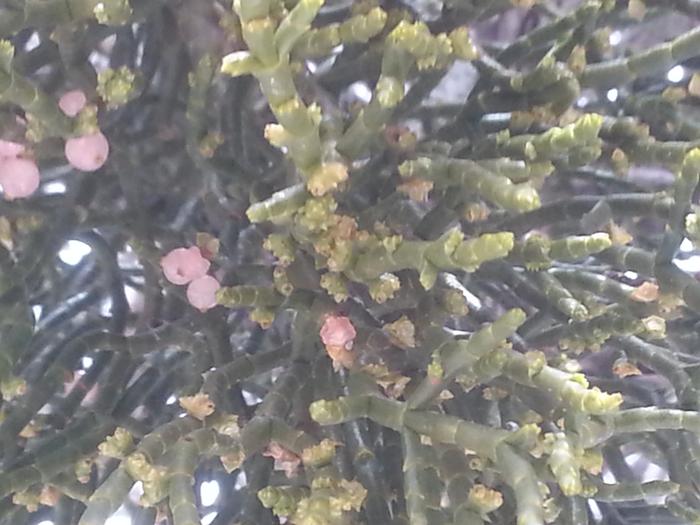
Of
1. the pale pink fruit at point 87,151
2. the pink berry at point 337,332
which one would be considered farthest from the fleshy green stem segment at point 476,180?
the pale pink fruit at point 87,151

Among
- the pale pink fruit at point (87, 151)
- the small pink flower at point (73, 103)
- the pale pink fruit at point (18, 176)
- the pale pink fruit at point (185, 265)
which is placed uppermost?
the small pink flower at point (73, 103)

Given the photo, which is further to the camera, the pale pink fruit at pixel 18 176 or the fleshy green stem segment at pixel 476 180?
the pale pink fruit at pixel 18 176

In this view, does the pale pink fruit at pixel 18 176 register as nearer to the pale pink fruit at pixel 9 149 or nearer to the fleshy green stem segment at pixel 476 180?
the pale pink fruit at pixel 9 149

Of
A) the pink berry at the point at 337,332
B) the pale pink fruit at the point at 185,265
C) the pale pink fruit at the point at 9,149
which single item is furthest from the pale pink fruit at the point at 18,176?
the pink berry at the point at 337,332

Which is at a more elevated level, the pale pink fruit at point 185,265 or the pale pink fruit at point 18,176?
the pale pink fruit at point 18,176

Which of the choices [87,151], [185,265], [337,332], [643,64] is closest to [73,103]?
[87,151]

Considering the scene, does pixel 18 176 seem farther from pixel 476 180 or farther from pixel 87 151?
pixel 476 180

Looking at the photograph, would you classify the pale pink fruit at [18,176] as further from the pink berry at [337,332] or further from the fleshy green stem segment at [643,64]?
the fleshy green stem segment at [643,64]
